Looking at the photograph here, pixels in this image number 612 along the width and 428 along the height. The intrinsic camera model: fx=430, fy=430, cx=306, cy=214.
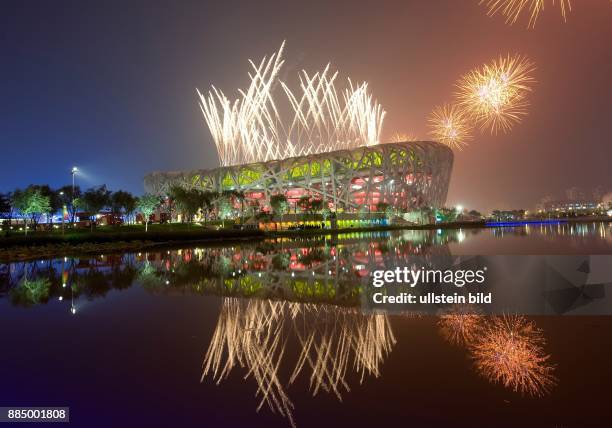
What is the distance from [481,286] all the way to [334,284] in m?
4.21

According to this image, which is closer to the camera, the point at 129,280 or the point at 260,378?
the point at 260,378

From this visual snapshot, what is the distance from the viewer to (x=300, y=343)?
7.03 metres

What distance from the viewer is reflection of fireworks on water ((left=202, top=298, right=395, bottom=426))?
218 inches

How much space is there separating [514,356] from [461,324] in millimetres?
1743

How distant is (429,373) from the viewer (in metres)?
5.52

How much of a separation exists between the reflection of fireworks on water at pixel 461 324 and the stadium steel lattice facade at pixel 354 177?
248 ft

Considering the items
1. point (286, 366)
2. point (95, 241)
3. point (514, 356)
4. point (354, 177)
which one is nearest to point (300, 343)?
point (286, 366)

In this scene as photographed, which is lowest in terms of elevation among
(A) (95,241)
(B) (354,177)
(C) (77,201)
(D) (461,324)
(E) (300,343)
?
(E) (300,343)

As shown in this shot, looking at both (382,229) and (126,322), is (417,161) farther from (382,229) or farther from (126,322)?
(126,322)

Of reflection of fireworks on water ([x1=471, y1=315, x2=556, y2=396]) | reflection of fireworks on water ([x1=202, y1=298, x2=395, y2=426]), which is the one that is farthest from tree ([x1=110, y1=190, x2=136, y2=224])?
reflection of fireworks on water ([x1=471, y1=315, x2=556, y2=396])

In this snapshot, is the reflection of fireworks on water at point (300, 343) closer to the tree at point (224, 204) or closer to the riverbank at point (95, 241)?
the riverbank at point (95, 241)

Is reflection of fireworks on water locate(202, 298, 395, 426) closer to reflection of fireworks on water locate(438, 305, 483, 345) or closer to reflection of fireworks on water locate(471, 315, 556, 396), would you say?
reflection of fireworks on water locate(438, 305, 483, 345)

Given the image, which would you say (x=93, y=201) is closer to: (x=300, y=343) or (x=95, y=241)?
(x=95, y=241)

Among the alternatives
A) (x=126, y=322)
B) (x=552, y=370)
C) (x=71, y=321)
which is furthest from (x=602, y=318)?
(x=71, y=321)
